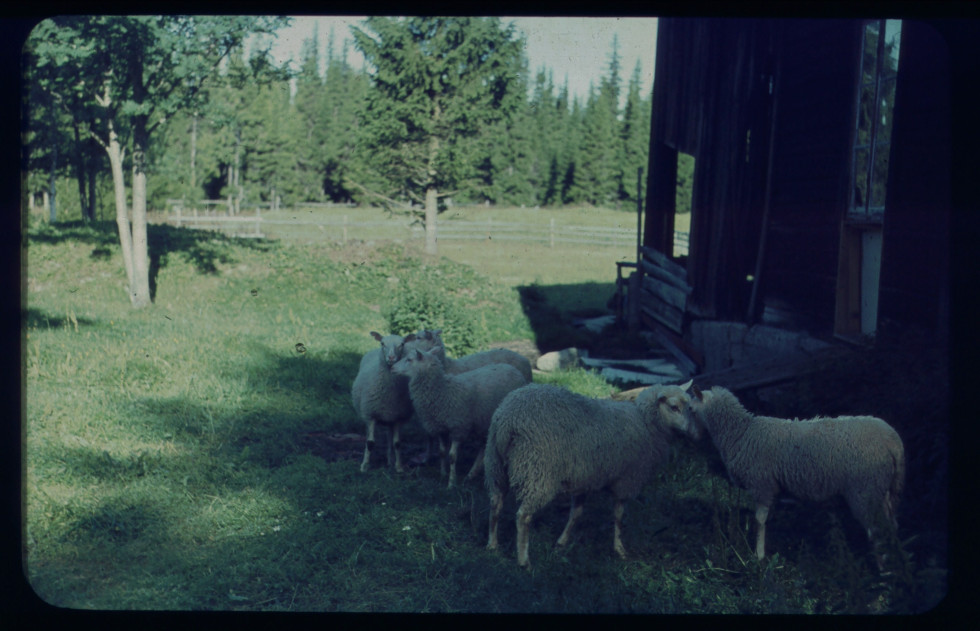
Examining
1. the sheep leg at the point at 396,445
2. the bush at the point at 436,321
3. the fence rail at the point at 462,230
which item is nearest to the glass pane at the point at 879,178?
the sheep leg at the point at 396,445

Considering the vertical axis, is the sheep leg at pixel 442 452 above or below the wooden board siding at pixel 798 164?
below

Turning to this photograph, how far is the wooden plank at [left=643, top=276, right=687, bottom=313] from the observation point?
475 inches

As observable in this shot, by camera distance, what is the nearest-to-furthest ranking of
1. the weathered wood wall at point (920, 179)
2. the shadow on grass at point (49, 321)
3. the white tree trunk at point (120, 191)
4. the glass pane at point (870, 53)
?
the weathered wood wall at point (920, 179)
the glass pane at point (870, 53)
the shadow on grass at point (49, 321)
the white tree trunk at point (120, 191)

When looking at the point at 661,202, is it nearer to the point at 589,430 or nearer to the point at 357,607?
the point at 589,430

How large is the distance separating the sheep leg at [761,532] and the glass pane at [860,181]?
4061mm

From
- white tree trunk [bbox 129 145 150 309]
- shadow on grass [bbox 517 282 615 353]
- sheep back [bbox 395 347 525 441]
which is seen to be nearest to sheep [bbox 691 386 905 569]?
sheep back [bbox 395 347 525 441]

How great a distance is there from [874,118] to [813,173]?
148cm

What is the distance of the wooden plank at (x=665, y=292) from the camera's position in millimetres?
12064

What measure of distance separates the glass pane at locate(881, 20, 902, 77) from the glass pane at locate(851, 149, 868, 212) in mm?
804

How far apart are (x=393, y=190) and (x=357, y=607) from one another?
23.2 meters

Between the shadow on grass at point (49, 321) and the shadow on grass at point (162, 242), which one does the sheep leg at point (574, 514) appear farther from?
the shadow on grass at point (162, 242)

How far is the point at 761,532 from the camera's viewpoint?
5219 millimetres

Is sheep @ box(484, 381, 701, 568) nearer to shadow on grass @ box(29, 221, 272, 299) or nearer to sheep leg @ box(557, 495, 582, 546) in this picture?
sheep leg @ box(557, 495, 582, 546)

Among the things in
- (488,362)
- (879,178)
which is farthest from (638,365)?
(879,178)
